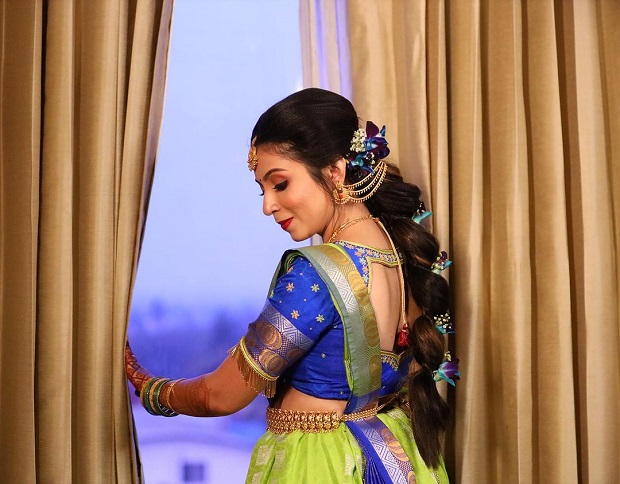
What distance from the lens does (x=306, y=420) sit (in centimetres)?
163

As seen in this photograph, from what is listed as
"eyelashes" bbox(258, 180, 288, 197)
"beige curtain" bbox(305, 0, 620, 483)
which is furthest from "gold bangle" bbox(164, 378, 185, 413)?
"beige curtain" bbox(305, 0, 620, 483)

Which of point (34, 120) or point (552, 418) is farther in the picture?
point (552, 418)

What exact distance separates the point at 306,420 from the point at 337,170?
53 cm

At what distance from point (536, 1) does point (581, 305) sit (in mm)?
819

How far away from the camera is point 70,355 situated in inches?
73.5

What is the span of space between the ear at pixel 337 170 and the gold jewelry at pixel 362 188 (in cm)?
1

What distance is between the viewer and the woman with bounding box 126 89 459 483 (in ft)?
5.20

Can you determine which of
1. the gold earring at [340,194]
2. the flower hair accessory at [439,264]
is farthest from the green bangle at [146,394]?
the flower hair accessory at [439,264]

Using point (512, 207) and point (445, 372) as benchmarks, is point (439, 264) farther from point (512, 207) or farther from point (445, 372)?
point (512, 207)

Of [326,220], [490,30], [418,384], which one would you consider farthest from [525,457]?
[490,30]

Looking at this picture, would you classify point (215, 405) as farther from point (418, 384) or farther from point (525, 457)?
point (525, 457)

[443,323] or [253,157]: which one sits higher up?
[253,157]

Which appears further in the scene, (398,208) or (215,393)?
(398,208)

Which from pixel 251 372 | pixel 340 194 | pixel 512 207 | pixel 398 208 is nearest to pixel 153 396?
pixel 251 372
